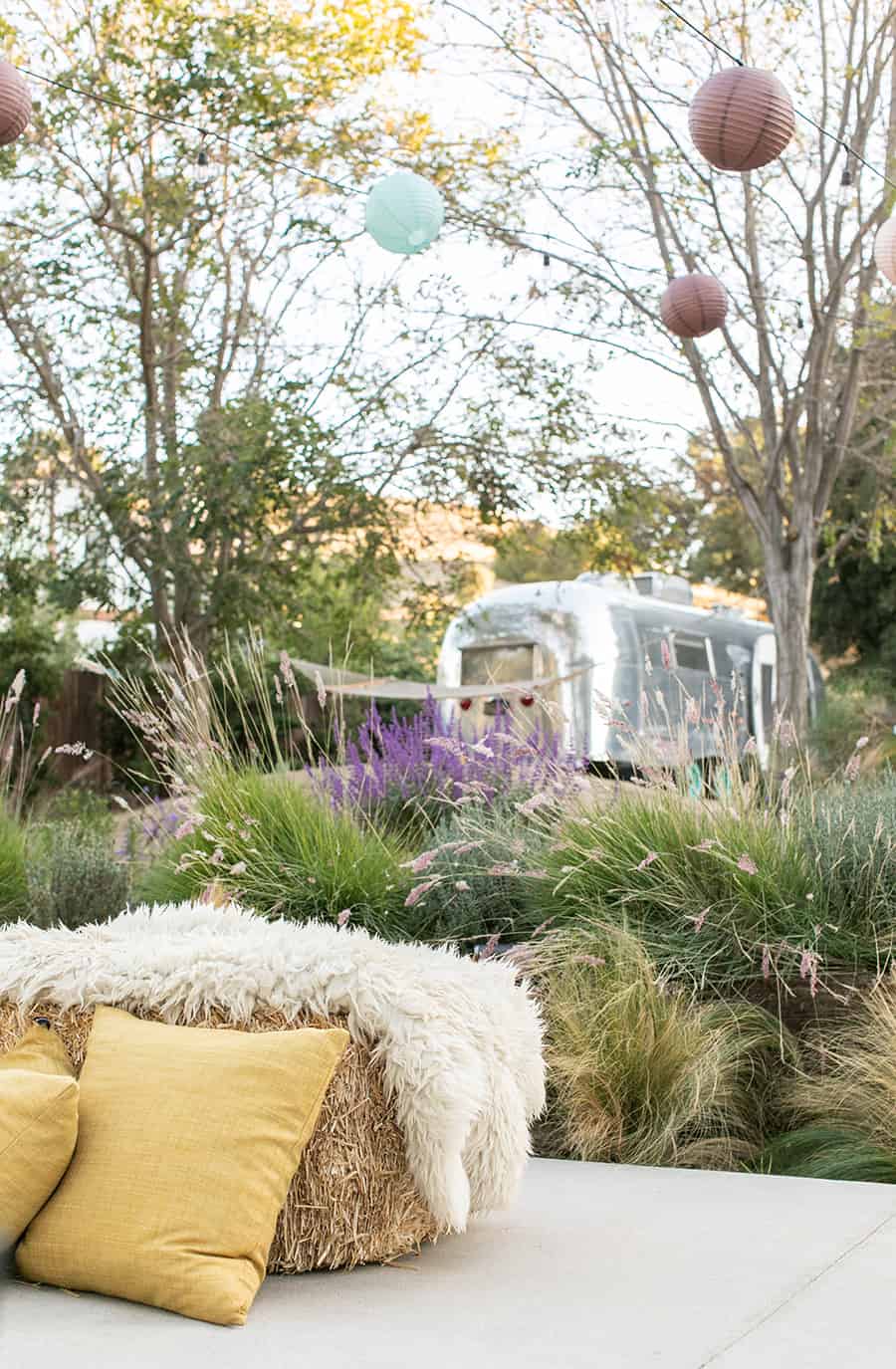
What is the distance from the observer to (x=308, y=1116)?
7.28ft

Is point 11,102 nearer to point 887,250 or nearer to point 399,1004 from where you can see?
point 887,250

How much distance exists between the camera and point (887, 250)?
5.07 m

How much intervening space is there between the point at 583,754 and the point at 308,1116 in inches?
123

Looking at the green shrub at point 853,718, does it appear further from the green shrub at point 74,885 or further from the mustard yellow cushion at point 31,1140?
the mustard yellow cushion at point 31,1140

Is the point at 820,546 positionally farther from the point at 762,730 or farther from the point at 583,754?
the point at 583,754

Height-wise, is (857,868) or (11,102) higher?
(11,102)

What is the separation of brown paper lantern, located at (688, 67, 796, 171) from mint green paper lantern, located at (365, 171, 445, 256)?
129 cm

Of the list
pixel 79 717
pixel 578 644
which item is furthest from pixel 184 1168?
pixel 79 717

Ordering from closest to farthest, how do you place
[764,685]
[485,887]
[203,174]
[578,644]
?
[485,887] → [203,174] → [578,644] → [764,685]

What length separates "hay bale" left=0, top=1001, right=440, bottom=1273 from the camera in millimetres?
2273

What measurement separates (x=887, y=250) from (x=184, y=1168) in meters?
4.21

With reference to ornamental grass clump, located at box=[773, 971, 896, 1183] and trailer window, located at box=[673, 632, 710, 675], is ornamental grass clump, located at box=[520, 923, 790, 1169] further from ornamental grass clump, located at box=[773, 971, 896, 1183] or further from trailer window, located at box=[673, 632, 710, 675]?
A: trailer window, located at box=[673, 632, 710, 675]

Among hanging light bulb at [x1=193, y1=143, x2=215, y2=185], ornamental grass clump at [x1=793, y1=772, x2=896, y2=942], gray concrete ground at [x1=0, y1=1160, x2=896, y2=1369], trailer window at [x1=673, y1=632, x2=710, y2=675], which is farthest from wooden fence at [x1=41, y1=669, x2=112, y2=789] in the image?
gray concrete ground at [x1=0, y1=1160, x2=896, y2=1369]

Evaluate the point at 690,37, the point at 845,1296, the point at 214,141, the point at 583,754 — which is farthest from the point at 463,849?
the point at 214,141
